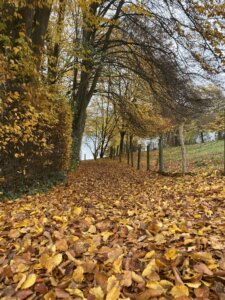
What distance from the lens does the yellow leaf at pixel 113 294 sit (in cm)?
218

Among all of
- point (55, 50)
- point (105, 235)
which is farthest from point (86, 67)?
point (105, 235)

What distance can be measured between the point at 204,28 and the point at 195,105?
12.8 ft

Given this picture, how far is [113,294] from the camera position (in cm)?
221

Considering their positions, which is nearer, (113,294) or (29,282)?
(113,294)

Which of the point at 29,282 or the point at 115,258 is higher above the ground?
the point at 115,258

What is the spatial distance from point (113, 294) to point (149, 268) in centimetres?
46

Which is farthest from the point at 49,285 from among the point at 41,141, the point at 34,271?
the point at 41,141

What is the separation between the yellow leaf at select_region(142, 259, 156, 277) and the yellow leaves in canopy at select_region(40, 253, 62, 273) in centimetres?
80

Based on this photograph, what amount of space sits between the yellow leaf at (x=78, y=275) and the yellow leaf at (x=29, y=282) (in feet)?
1.09

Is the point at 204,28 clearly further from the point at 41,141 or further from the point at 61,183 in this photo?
the point at 61,183

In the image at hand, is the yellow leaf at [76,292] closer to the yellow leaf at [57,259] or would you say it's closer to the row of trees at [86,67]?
the yellow leaf at [57,259]

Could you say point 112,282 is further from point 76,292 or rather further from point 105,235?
point 105,235

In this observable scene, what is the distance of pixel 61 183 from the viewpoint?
10797mm

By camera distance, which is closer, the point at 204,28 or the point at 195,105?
the point at 204,28
